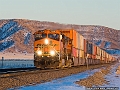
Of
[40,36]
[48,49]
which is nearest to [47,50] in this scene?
[48,49]

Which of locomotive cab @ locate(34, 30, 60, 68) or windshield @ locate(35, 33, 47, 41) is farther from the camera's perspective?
windshield @ locate(35, 33, 47, 41)

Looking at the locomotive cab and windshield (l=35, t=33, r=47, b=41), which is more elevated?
windshield (l=35, t=33, r=47, b=41)

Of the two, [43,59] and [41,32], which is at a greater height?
[41,32]

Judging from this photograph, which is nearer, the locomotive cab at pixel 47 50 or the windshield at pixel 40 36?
the locomotive cab at pixel 47 50

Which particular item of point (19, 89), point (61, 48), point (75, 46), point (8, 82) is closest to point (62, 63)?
point (61, 48)

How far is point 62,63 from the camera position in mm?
39375

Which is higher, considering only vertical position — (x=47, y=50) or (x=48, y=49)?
(x=48, y=49)

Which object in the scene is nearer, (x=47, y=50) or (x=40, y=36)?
(x=47, y=50)

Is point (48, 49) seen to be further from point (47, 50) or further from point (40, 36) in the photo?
point (40, 36)

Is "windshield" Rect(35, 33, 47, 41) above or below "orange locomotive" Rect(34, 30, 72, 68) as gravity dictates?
above

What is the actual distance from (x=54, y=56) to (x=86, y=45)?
25.6 metres

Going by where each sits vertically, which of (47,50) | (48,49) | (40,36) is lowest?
(47,50)

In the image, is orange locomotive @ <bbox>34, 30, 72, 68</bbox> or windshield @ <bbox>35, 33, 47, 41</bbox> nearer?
orange locomotive @ <bbox>34, 30, 72, 68</bbox>

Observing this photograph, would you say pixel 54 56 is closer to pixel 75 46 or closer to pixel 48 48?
pixel 48 48
